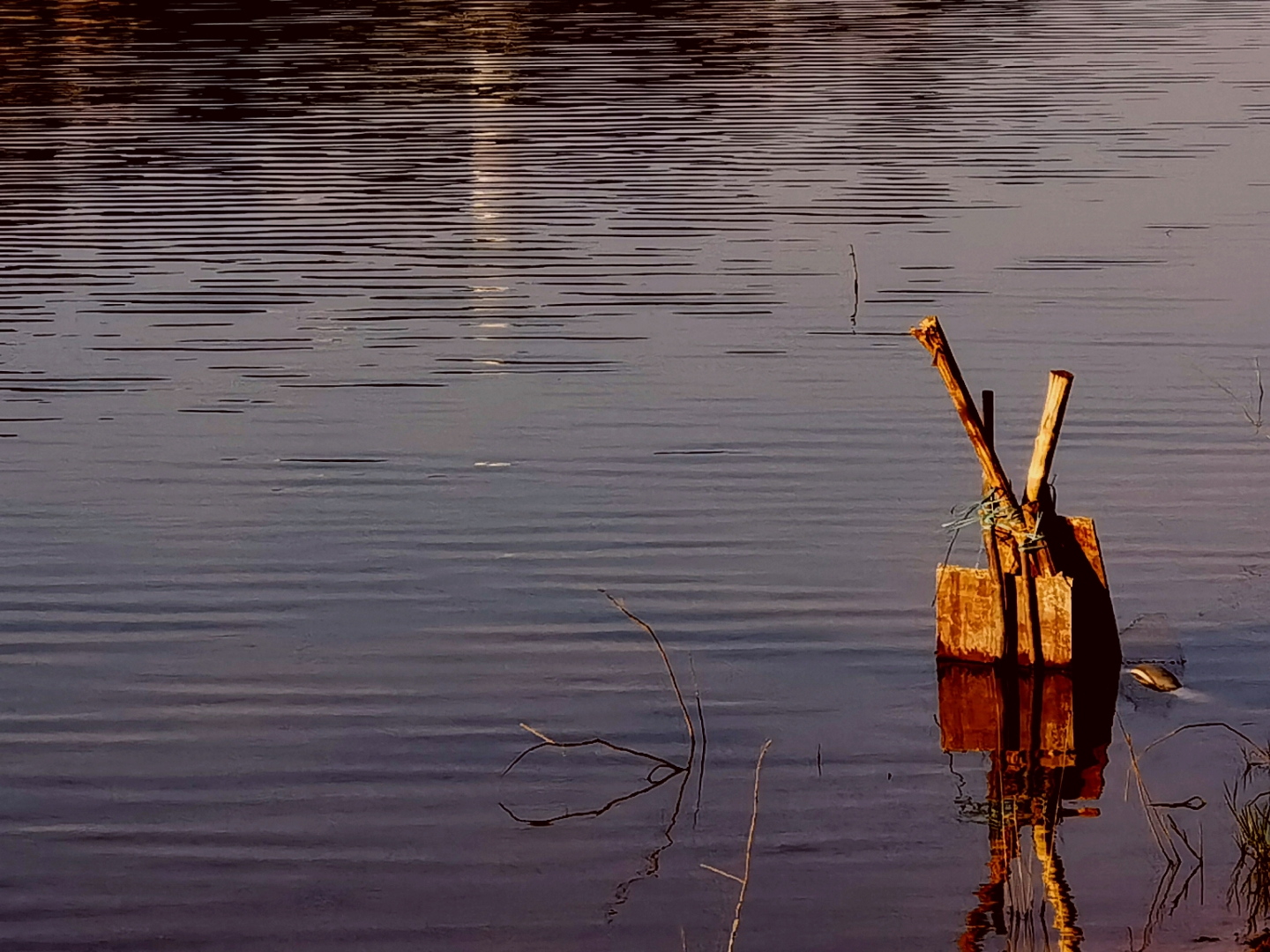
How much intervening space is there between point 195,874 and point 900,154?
74.4 ft

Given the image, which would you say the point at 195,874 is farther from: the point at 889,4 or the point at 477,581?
the point at 889,4

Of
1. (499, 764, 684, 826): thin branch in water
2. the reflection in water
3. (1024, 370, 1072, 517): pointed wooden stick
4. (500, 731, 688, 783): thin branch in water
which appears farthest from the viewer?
(1024, 370, 1072, 517): pointed wooden stick

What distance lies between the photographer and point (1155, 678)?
33.7 feet

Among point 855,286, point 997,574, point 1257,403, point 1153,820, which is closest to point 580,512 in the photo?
point 997,574

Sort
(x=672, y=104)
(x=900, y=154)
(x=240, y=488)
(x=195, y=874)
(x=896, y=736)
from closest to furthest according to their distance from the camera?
(x=195, y=874) → (x=896, y=736) → (x=240, y=488) → (x=900, y=154) → (x=672, y=104)

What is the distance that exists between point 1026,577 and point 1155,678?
80 cm

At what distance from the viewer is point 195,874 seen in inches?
336

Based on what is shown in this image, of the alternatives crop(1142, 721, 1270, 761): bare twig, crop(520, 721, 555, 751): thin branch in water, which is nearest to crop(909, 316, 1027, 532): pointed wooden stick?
crop(1142, 721, 1270, 761): bare twig

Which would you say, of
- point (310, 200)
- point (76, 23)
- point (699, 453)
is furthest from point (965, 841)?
point (76, 23)

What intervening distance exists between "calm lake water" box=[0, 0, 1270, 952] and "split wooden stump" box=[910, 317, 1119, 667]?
1.60ft

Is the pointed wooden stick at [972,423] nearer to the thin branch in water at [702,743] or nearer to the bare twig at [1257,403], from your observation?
the thin branch in water at [702,743]

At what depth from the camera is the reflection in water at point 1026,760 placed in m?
8.09

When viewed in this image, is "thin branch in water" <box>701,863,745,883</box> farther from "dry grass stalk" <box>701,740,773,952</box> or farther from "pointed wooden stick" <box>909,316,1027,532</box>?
"pointed wooden stick" <box>909,316,1027,532</box>

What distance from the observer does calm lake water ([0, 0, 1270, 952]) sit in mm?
8586
